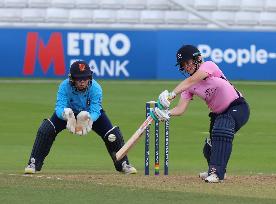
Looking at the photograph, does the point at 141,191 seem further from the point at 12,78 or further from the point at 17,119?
the point at 12,78

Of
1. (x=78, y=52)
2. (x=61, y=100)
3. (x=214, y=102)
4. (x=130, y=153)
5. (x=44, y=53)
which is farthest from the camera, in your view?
(x=78, y=52)

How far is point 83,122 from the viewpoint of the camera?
1221 centimetres

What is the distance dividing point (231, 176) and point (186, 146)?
153 inches

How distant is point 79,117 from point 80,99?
1.29 feet

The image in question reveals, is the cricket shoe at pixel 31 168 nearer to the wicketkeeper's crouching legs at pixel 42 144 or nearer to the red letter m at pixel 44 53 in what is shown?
the wicketkeeper's crouching legs at pixel 42 144

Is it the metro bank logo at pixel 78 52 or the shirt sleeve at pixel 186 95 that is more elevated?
the metro bank logo at pixel 78 52

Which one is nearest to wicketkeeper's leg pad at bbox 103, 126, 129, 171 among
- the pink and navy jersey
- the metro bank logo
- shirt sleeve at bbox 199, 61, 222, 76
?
the pink and navy jersey

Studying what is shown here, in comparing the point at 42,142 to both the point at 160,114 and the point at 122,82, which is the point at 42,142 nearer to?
the point at 160,114

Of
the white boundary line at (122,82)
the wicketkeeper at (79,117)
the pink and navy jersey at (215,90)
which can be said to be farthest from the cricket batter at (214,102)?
the white boundary line at (122,82)

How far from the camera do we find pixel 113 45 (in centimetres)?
3019

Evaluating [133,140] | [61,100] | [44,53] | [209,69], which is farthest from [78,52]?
[209,69]

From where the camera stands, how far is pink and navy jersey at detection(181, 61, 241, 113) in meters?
11.7

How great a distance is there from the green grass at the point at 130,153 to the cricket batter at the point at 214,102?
287 millimetres

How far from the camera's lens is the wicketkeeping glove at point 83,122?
12.1 meters
